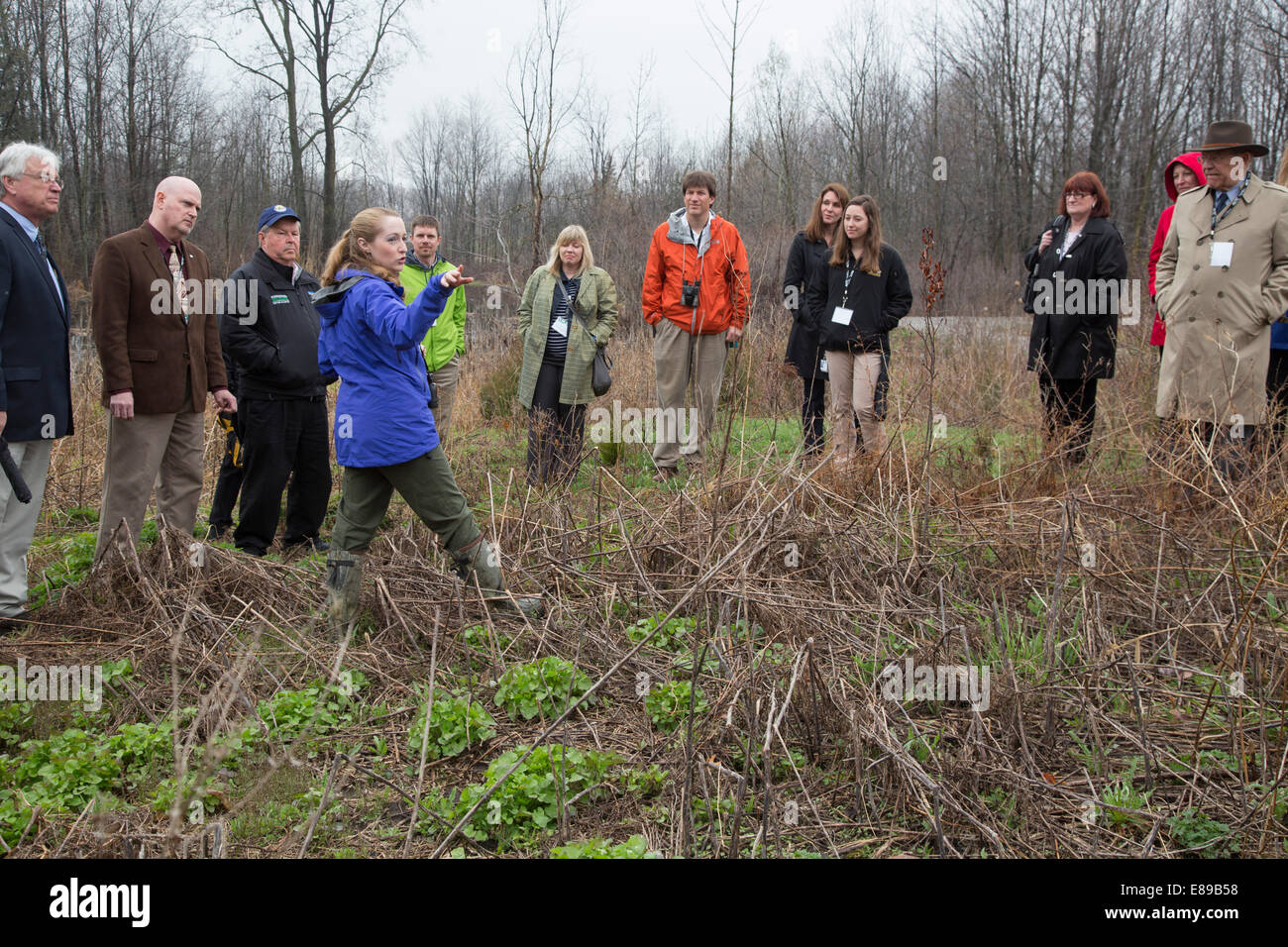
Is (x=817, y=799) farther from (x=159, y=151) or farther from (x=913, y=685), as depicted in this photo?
(x=159, y=151)

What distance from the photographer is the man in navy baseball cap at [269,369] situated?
526 centimetres

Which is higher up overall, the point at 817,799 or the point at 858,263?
the point at 858,263

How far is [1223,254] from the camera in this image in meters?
5.16

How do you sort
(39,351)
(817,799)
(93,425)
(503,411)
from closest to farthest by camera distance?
(817,799)
(39,351)
(93,425)
(503,411)

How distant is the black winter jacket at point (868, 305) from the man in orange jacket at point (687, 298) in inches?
26.3

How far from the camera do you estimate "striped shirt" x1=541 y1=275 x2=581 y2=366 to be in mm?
6527

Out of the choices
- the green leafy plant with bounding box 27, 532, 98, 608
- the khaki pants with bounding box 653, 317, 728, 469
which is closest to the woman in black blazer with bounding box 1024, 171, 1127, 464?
the khaki pants with bounding box 653, 317, 728, 469

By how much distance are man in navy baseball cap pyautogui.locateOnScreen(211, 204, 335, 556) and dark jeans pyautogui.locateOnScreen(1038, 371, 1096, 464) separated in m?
4.35

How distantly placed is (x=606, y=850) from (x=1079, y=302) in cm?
507

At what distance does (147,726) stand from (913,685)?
2829 millimetres

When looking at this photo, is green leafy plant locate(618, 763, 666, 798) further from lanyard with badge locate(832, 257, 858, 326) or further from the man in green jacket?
lanyard with badge locate(832, 257, 858, 326)

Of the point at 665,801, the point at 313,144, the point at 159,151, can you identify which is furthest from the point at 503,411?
the point at 159,151

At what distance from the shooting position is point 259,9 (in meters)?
28.2

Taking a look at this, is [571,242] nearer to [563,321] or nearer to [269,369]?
[563,321]
